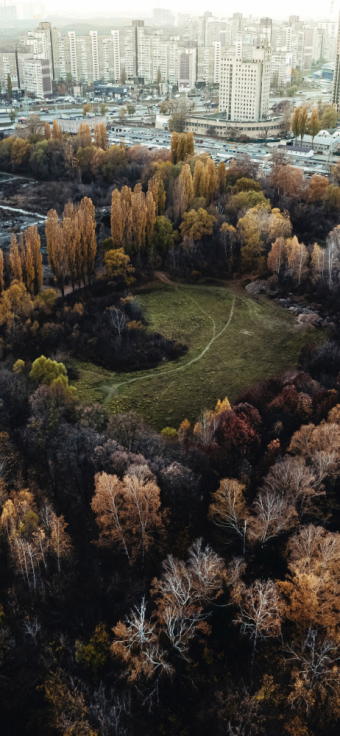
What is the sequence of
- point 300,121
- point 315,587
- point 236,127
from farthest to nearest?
point 236,127 → point 300,121 → point 315,587

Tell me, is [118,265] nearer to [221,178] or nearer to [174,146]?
[221,178]

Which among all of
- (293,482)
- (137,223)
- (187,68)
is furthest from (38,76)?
(293,482)

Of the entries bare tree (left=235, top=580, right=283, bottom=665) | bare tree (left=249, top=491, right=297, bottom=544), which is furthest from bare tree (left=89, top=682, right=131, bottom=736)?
bare tree (left=249, top=491, right=297, bottom=544)

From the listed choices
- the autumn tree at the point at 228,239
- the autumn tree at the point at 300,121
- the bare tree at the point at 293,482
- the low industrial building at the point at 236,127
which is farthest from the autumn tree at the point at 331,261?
the low industrial building at the point at 236,127

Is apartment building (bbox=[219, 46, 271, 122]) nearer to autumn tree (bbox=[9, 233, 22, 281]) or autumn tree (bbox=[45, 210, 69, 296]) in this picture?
autumn tree (bbox=[45, 210, 69, 296])

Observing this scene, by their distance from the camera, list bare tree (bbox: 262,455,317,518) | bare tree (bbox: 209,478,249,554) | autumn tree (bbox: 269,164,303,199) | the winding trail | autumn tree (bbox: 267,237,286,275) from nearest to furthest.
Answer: bare tree (bbox: 209,478,249,554) → bare tree (bbox: 262,455,317,518) → the winding trail → autumn tree (bbox: 267,237,286,275) → autumn tree (bbox: 269,164,303,199)

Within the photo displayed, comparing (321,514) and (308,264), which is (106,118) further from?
(321,514)

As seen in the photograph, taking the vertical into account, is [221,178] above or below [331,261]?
above

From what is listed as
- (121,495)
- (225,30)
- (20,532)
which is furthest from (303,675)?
(225,30)
